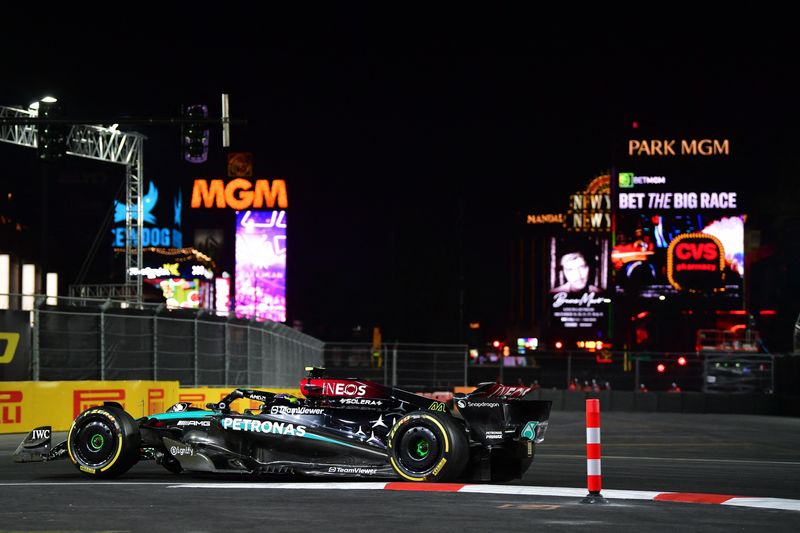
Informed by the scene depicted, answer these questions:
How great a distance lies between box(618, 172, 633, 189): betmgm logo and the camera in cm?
9125

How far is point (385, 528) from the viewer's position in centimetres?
805

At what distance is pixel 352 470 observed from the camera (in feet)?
37.8

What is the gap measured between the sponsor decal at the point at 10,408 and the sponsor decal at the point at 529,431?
1206 cm

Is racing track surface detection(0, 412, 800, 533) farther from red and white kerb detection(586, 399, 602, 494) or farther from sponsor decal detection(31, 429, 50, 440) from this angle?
sponsor decal detection(31, 429, 50, 440)

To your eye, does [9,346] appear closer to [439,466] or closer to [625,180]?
[439,466]

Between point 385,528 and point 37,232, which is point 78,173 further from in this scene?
point 385,528

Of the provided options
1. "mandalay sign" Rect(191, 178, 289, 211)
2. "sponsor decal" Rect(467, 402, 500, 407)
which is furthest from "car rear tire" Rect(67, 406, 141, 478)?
"mandalay sign" Rect(191, 178, 289, 211)

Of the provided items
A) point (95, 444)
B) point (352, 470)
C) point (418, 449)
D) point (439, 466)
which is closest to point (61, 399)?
point (95, 444)

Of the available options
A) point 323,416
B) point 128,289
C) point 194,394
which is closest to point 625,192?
point 128,289

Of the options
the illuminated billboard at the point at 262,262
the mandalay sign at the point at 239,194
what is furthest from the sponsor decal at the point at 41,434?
the mandalay sign at the point at 239,194

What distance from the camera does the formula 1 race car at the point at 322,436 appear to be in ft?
37.4

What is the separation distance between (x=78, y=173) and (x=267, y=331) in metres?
57.7

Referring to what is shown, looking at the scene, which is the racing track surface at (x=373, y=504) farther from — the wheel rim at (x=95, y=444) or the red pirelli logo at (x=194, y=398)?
the red pirelli logo at (x=194, y=398)

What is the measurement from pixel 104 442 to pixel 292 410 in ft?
6.26
